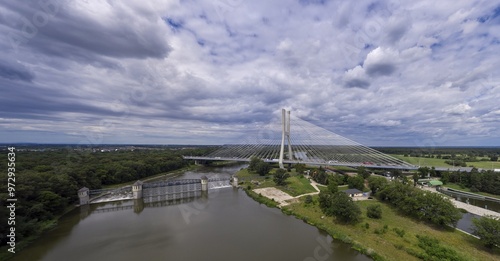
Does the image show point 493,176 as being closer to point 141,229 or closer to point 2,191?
point 141,229

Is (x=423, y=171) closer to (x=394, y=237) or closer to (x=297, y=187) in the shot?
(x=297, y=187)

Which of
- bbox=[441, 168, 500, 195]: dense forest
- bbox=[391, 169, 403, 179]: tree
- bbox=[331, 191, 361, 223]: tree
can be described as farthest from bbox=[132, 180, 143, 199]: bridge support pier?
bbox=[441, 168, 500, 195]: dense forest

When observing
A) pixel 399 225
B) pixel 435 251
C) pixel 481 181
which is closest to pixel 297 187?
pixel 399 225

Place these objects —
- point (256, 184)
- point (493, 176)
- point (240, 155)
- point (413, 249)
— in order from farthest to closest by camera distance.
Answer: point (240, 155), point (256, 184), point (493, 176), point (413, 249)

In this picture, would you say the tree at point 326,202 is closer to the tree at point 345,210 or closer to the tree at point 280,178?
the tree at point 345,210

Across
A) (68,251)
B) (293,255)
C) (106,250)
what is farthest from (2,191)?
(293,255)
